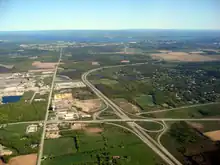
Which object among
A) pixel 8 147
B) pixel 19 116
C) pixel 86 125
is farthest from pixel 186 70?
pixel 8 147

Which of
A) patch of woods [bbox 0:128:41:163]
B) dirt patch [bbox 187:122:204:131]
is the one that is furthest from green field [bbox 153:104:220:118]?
patch of woods [bbox 0:128:41:163]

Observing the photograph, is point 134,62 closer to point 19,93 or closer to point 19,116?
point 19,93

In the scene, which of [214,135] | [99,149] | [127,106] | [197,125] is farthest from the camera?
[127,106]

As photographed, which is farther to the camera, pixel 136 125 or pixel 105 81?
pixel 105 81

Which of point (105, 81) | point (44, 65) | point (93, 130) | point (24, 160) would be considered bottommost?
point (24, 160)

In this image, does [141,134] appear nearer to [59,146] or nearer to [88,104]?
[59,146]

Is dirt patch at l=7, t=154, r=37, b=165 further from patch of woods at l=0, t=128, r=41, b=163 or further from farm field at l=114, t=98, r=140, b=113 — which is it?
farm field at l=114, t=98, r=140, b=113

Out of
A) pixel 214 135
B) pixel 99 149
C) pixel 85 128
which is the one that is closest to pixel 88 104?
pixel 85 128
